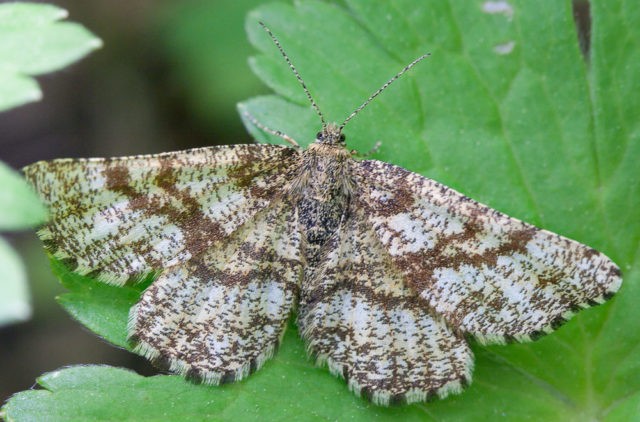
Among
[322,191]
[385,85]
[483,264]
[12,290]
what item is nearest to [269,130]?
[322,191]

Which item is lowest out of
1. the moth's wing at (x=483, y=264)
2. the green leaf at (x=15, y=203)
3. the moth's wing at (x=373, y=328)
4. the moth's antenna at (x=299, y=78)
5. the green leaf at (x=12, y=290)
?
the green leaf at (x=12, y=290)

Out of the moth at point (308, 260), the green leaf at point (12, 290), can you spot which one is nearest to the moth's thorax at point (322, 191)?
the moth at point (308, 260)

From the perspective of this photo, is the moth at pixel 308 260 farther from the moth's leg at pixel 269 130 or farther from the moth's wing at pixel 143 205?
the moth's leg at pixel 269 130

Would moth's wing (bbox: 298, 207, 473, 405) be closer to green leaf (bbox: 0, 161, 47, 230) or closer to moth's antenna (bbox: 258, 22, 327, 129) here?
moth's antenna (bbox: 258, 22, 327, 129)

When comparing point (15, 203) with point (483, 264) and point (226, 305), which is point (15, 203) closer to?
point (226, 305)

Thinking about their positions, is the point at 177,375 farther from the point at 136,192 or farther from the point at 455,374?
the point at 455,374

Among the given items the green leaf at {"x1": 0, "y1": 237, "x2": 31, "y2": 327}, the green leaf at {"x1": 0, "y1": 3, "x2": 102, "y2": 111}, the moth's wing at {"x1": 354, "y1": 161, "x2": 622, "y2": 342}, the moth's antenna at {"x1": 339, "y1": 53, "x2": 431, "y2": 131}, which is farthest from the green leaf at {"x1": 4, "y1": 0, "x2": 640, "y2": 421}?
the green leaf at {"x1": 0, "y1": 237, "x2": 31, "y2": 327}

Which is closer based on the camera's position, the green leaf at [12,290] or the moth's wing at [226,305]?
the green leaf at [12,290]
